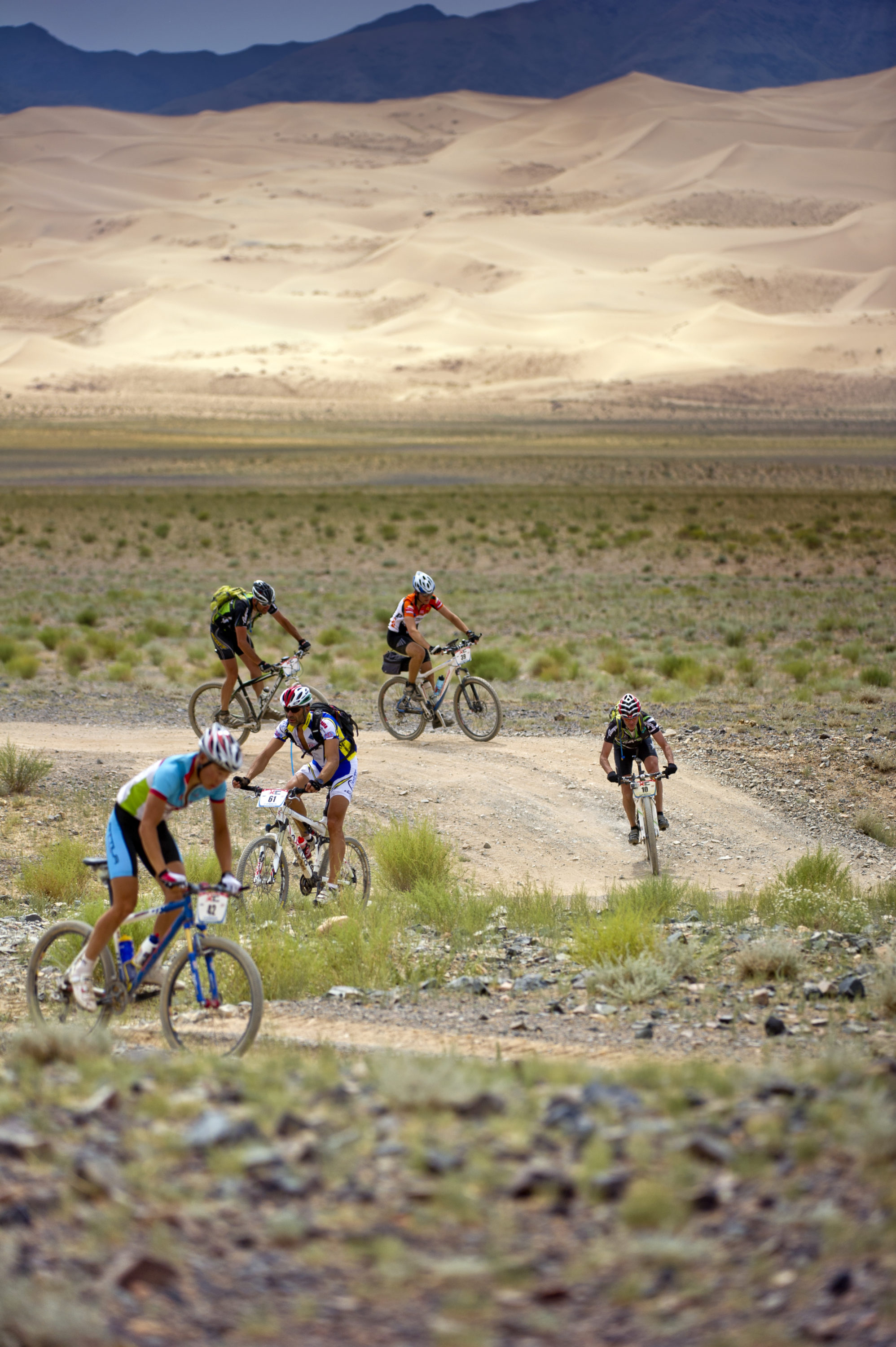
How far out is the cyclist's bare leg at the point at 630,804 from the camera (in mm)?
11352

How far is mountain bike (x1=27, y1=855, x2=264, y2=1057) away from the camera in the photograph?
6.48 metres

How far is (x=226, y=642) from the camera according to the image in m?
13.4

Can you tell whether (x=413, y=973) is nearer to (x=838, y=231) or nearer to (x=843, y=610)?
(x=843, y=610)

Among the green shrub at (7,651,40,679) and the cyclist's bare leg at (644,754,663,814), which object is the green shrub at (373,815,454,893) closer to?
the cyclist's bare leg at (644,754,663,814)

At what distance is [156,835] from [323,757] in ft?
9.95

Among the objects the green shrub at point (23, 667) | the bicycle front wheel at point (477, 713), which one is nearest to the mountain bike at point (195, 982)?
the bicycle front wheel at point (477, 713)

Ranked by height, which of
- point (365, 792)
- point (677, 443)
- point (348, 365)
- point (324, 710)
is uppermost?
point (348, 365)

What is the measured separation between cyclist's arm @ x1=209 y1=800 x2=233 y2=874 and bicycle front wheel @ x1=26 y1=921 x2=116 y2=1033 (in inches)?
33.8

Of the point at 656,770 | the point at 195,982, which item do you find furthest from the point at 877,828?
the point at 195,982

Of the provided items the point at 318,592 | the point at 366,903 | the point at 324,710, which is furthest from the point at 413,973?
the point at 318,592

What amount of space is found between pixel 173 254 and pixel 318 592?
566 ft

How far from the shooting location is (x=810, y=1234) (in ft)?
13.2

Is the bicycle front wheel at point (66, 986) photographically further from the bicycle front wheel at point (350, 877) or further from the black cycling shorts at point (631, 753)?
the black cycling shorts at point (631, 753)

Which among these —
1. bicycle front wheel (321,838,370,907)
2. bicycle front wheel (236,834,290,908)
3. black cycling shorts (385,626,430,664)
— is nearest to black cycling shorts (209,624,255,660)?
black cycling shorts (385,626,430,664)
